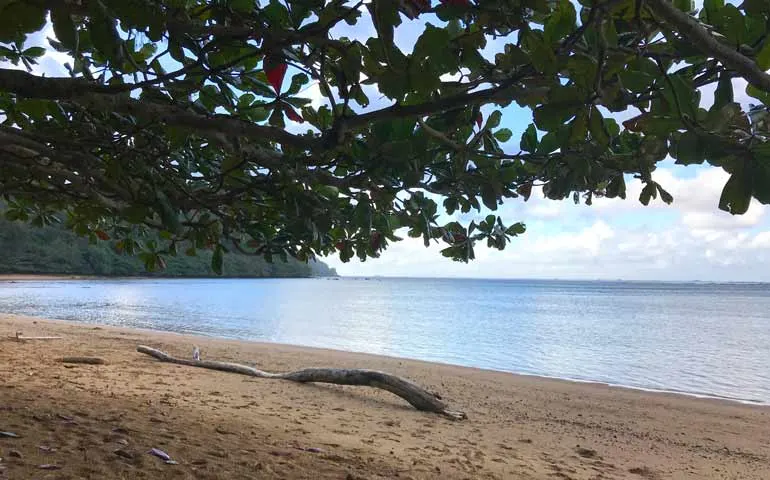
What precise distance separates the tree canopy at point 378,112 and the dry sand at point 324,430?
122cm

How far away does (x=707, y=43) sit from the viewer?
113cm

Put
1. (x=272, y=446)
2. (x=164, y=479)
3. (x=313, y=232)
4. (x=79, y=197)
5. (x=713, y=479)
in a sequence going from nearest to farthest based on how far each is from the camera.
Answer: (x=313, y=232), (x=164, y=479), (x=79, y=197), (x=272, y=446), (x=713, y=479)

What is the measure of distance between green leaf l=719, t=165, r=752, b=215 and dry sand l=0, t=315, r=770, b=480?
2.63 metres

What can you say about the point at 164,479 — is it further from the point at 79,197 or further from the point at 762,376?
the point at 762,376

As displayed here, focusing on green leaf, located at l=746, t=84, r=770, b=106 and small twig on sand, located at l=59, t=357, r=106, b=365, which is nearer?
green leaf, located at l=746, t=84, r=770, b=106

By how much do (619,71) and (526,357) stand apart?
14877 millimetres

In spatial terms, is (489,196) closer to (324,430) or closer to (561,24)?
(561,24)

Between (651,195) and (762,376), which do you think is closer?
(651,195)

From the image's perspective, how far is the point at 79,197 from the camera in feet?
10.9

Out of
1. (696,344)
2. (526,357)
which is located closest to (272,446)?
(526,357)

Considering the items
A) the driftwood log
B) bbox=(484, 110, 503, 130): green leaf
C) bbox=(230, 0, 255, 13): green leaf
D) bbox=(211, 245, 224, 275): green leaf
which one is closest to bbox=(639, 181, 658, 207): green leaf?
bbox=(484, 110, 503, 130): green leaf

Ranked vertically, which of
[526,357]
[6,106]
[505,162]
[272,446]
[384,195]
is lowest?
[526,357]

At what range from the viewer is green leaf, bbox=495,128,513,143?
2.17 meters

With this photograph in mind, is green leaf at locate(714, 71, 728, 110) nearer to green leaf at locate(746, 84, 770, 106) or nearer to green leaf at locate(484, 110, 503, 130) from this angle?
green leaf at locate(746, 84, 770, 106)
